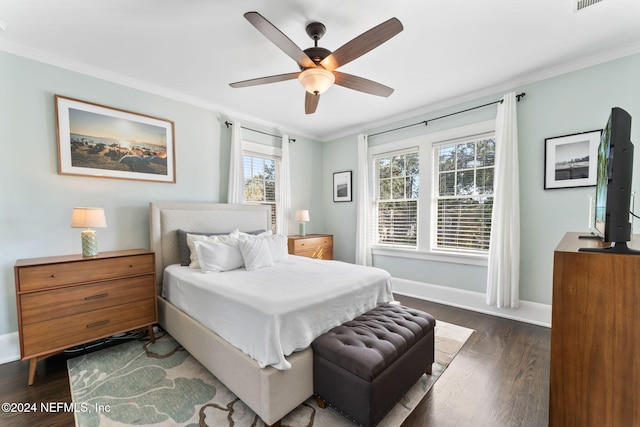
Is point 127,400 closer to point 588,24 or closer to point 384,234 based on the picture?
point 384,234

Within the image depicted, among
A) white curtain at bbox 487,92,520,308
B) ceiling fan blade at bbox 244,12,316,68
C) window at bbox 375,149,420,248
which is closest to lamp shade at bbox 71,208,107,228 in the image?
ceiling fan blade at bbox 244,12,316,68

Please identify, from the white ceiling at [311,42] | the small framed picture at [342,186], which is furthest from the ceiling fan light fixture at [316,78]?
the small framed picture at [342,186]

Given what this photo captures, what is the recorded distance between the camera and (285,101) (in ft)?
11.5

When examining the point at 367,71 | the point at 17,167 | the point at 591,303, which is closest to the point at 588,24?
the point at 367,71

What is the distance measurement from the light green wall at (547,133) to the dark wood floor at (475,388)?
818 millimetres

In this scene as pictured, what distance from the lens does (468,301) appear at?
345 centimetres

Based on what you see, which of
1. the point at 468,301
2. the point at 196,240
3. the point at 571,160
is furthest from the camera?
the point at 468,301

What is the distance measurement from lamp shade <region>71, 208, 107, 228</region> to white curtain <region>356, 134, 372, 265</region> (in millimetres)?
3488

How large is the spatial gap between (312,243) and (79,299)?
292 centimetres

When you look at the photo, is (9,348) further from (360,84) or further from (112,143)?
(360,84)

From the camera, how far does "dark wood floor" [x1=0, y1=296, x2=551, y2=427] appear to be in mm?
1608

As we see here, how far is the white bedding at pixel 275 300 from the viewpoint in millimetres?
1571

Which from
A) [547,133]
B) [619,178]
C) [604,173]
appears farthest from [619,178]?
[547,133]

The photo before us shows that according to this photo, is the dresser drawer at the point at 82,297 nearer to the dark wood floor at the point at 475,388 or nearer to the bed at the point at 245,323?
the bed at the point at 245,323
